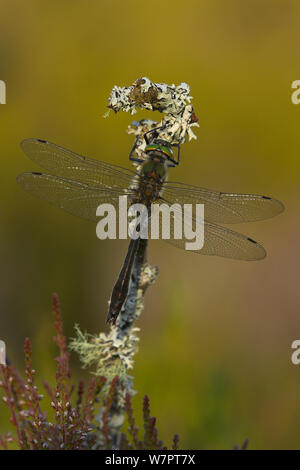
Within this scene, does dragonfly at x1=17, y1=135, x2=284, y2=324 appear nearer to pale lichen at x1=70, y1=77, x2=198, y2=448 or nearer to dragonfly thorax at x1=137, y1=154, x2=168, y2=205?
dragonfly thorax at x1=137, y1=154, x2=168, y2=205

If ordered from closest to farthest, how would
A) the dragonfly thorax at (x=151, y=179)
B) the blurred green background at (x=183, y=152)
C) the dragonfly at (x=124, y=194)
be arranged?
the dragonfly thorax at (x=151, y=179) < the dragonfly at (x=124, y=194) < the blurred green background at (x=183, y=152)

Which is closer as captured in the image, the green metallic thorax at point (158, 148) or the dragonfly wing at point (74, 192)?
the green metallic thorax at point (158, 148)

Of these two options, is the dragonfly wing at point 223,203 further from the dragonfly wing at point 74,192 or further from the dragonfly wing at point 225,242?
the dragonfly wing at point 74,192

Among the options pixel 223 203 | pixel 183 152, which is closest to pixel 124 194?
pixel 223 203

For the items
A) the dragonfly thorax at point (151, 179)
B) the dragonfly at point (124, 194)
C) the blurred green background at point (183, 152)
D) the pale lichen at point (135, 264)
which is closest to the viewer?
the pale lichen at point (135, 264)

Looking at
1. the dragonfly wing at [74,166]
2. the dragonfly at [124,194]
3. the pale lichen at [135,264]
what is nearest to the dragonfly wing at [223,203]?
the dragonfly at [124,194]

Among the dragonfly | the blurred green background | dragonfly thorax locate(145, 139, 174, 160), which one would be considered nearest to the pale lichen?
dragonfly thorax locate(145, 139, 174, 160)

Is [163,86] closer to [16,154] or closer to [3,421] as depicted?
[3,421]
